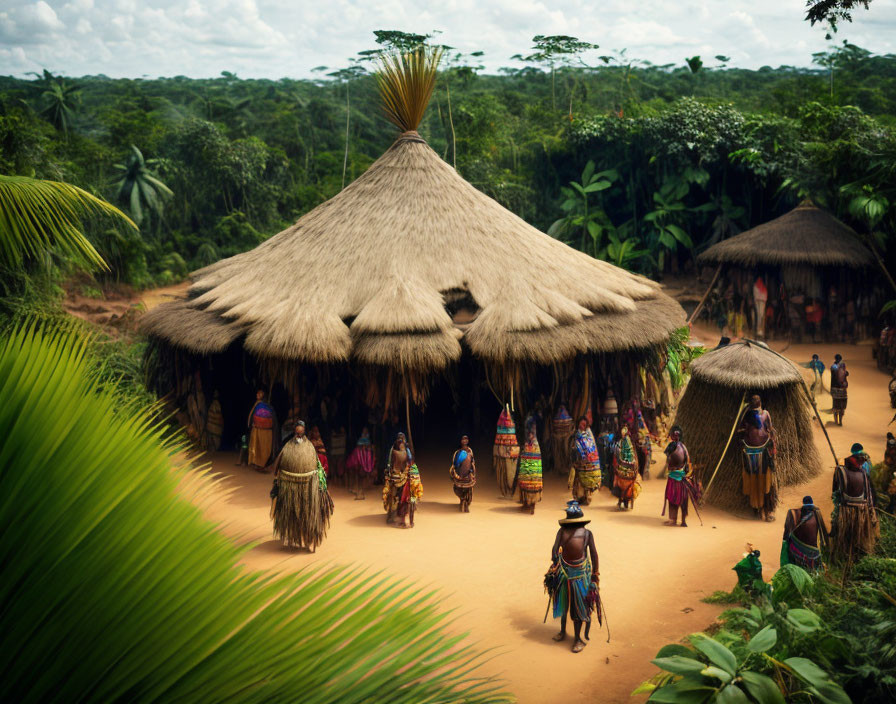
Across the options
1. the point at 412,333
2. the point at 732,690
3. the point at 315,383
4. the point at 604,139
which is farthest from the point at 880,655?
the point at 604,139

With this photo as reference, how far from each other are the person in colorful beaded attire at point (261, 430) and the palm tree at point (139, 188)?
2073 centimetres

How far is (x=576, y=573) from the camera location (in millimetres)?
6965

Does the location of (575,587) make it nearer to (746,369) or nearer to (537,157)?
(746,369)

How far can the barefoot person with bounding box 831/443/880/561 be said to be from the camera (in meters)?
8.33

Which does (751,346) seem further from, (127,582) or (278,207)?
(278,207)

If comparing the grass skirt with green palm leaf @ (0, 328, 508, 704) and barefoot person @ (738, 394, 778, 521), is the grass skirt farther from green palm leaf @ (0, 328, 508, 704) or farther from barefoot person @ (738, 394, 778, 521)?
green palm leaf @ (0, 328, 508, 704)

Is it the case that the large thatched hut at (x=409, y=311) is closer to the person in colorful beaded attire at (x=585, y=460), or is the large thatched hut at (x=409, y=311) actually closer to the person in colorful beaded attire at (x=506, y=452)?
the person in colorful beaded attire at (x=506, y=452)

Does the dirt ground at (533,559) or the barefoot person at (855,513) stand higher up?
the barefoot person at (855,513)

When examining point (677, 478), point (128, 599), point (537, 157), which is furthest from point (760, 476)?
point (537, 157)

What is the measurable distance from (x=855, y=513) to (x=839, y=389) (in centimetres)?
609

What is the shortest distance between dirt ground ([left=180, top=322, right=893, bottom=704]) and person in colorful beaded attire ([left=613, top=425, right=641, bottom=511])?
211mm

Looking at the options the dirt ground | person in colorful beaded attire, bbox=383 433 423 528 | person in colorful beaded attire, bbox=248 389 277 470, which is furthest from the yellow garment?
person in colorful beaded attire, bbox=383 433 423 528

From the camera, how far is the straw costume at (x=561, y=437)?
441 inches

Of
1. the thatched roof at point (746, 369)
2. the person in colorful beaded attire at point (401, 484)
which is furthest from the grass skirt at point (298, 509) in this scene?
the thatched roof at point (746, 369)
